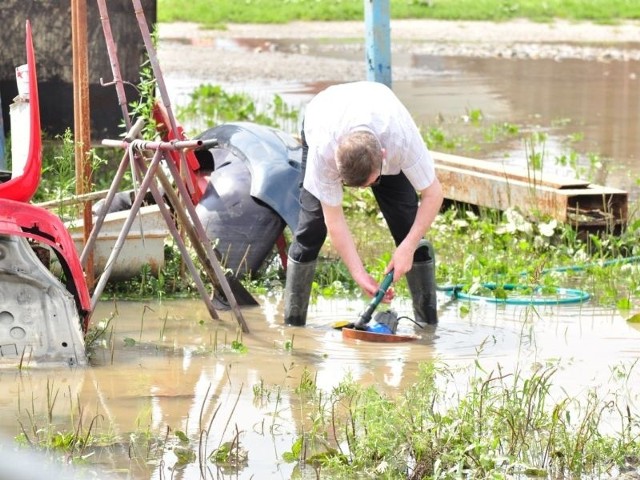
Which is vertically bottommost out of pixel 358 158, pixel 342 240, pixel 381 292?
pixel 381 292

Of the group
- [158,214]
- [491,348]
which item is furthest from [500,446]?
[158,214]

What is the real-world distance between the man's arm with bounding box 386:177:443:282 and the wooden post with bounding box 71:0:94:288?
5.22 feet

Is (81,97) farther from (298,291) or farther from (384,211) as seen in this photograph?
(384,211)

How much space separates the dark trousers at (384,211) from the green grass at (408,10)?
17.8m

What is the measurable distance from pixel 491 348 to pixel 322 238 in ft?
3.38

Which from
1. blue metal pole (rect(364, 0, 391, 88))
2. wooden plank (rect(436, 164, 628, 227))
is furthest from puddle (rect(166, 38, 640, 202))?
blue metal pole (rect(364, 0, 391, 88))

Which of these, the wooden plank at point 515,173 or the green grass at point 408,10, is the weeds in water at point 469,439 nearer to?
the wooden plank at point 515,173

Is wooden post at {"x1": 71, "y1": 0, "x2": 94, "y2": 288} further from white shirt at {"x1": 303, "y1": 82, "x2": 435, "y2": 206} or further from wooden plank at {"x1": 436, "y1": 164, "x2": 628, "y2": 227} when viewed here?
wooden plank at {"x1": 436, "y1": 164, "x2": 628, "y2": 227}

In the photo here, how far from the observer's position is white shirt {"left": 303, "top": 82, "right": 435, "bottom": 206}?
18.9 feet

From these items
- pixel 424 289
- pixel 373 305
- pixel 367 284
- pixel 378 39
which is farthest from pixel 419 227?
pixel 378 39

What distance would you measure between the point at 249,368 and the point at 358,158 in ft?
3.62

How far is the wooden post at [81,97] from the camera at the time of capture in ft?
21.4

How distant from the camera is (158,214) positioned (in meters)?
7.14

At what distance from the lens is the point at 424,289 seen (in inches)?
263
